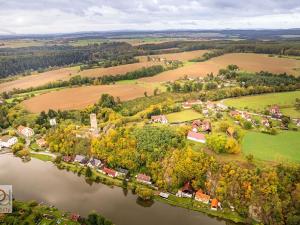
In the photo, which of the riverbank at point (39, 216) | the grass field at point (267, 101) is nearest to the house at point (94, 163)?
the riverbank at point (39, 216)

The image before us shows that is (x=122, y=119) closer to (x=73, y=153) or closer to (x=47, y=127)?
(x=73, y=153)

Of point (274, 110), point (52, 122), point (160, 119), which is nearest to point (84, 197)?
point (160, 119)

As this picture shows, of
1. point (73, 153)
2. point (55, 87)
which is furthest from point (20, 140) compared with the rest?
point (55, 87)

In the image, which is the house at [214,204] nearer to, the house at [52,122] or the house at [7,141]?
the house at [52,122]

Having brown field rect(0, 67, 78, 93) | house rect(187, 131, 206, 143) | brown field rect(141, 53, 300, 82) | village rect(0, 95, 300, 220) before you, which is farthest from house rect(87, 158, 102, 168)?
brown field rect(0, 67, 78, 93)

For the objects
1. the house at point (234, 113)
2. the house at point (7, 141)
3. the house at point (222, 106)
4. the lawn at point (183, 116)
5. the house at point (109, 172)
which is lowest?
the house at point (7, 141)

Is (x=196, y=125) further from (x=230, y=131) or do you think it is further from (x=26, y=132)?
(x=26, y=132)

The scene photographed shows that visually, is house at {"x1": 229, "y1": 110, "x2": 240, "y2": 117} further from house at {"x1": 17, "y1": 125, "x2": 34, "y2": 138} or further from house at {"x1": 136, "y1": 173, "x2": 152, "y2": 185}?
house at {"x1": 17, "y1": 125, "x2": 34, "y2": 138}
